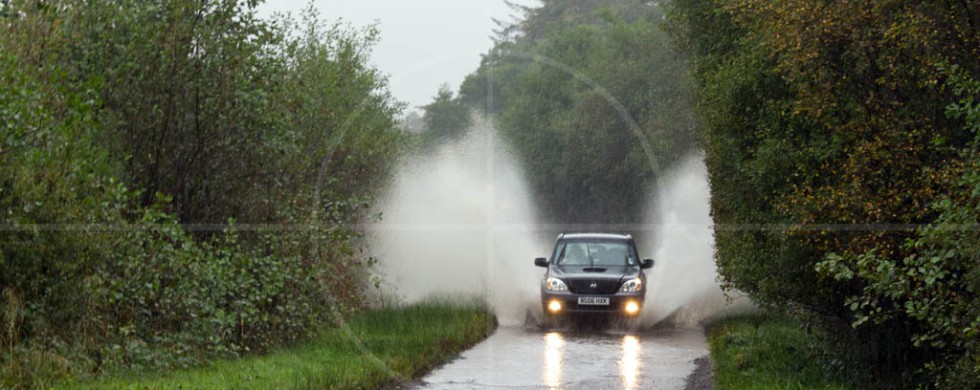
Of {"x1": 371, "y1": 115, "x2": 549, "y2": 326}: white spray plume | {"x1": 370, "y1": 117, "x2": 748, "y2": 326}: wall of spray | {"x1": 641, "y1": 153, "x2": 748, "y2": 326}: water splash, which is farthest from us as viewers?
{"x1": 371, "y1": 115, "x2": 549, "y2": 326}: white spray plume

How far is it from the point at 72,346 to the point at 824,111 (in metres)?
8.42

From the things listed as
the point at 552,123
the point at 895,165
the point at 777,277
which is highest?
the point at 552,123

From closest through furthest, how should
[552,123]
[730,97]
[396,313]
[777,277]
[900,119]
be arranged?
[900,119]
[777,277]
[730,97]
[396,313]
[552,123]

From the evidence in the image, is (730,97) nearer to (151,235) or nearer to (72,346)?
(151,235)

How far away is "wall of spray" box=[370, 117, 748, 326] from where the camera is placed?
25.3 metres

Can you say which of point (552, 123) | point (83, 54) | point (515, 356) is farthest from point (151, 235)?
point (552, 123)

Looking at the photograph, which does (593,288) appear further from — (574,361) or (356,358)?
(356,358)

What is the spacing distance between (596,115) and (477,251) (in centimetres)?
3517

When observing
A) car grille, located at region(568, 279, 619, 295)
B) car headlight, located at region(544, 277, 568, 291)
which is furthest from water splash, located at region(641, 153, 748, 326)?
car headlight, located at region(544, 277, 568, 291)

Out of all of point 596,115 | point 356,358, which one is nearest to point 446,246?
point 356,358

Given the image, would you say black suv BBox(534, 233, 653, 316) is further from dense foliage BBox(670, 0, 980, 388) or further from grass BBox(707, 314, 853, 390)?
dense foliage BBox(670, 0, 980, 388)

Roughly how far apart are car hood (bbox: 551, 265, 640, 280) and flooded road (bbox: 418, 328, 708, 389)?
1.02 m

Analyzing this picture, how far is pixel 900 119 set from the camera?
508 inches

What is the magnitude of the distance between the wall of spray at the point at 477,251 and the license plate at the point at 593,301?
126 cm
